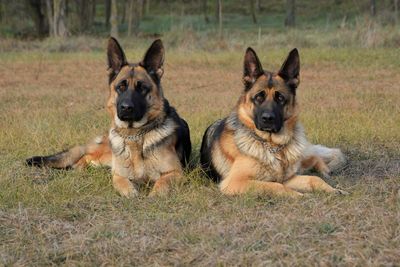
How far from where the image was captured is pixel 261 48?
19.9m

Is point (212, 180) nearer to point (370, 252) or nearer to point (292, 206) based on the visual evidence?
point (292, 206)

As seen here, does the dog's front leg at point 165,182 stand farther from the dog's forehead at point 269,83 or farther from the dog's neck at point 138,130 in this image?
the dog's forehead at point 269,83

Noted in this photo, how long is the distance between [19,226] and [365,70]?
1193 cm

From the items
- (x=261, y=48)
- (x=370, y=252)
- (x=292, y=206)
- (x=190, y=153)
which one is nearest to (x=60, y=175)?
(x=190, y=153)

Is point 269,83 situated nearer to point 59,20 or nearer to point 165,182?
point 165,182

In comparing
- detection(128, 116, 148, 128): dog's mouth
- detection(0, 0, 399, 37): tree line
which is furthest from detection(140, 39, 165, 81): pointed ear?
detection(0, 0, 399, 37): tree line

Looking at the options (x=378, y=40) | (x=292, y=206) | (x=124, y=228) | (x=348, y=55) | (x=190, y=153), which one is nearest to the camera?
(x=124, y=228)

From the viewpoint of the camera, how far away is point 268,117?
5742 millimetres

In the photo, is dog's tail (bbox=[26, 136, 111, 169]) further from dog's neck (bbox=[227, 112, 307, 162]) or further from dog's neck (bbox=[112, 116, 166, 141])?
dog's neck (bbox=[227, 112, 307, 162])

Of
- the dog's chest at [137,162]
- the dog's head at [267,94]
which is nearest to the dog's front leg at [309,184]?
the dog's head at [267,94]

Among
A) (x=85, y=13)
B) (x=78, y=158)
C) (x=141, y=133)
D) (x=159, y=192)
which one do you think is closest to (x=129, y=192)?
(x=159, y=192)

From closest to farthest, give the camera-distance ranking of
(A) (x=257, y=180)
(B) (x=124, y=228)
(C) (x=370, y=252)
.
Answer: (C) (x=370, y=252) → (B) (x=124, y=228) → (A) (x=257, y=180)

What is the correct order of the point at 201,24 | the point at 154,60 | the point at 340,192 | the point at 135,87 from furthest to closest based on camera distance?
the point at 201,24 → the point at 154,60 → the point at 135,87 → the point at 340,192

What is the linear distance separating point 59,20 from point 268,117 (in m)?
22.4
